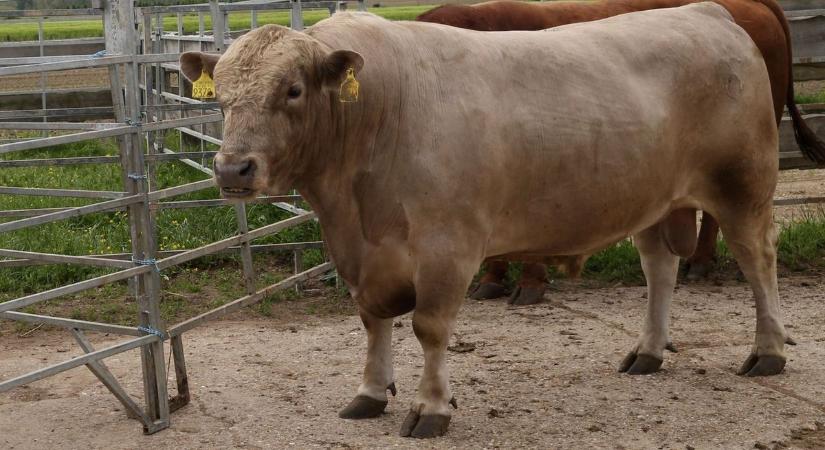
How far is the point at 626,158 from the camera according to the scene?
545 centimetres

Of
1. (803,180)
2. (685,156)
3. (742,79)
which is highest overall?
(742,79)

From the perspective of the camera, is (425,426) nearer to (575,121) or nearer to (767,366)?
(575,121)

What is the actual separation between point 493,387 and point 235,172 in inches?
79.4

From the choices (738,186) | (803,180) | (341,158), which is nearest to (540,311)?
(738,186)

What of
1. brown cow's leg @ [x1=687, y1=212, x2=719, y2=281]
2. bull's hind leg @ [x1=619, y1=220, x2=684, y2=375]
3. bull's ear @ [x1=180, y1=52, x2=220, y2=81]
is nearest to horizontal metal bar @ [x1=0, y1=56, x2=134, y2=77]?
bull's ear @ [x1=180, y1=52, x2=220, y2=81]

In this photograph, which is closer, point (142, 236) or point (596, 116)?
point (142, 236)

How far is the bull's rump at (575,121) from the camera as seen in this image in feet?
16.5

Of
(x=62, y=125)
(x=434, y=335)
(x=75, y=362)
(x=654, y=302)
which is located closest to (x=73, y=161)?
(x=62, y=125)

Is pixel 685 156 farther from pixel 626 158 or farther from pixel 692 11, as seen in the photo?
pixel 692 11

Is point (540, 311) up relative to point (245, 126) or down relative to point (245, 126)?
down

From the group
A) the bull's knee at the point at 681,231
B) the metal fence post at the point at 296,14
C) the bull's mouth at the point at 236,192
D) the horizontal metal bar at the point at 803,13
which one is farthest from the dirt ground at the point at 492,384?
the horizontal metal bar at the point at 803,13

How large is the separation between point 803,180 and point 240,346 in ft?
21.7

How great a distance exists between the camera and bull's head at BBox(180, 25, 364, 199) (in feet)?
15.0

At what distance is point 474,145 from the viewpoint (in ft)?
16.5
